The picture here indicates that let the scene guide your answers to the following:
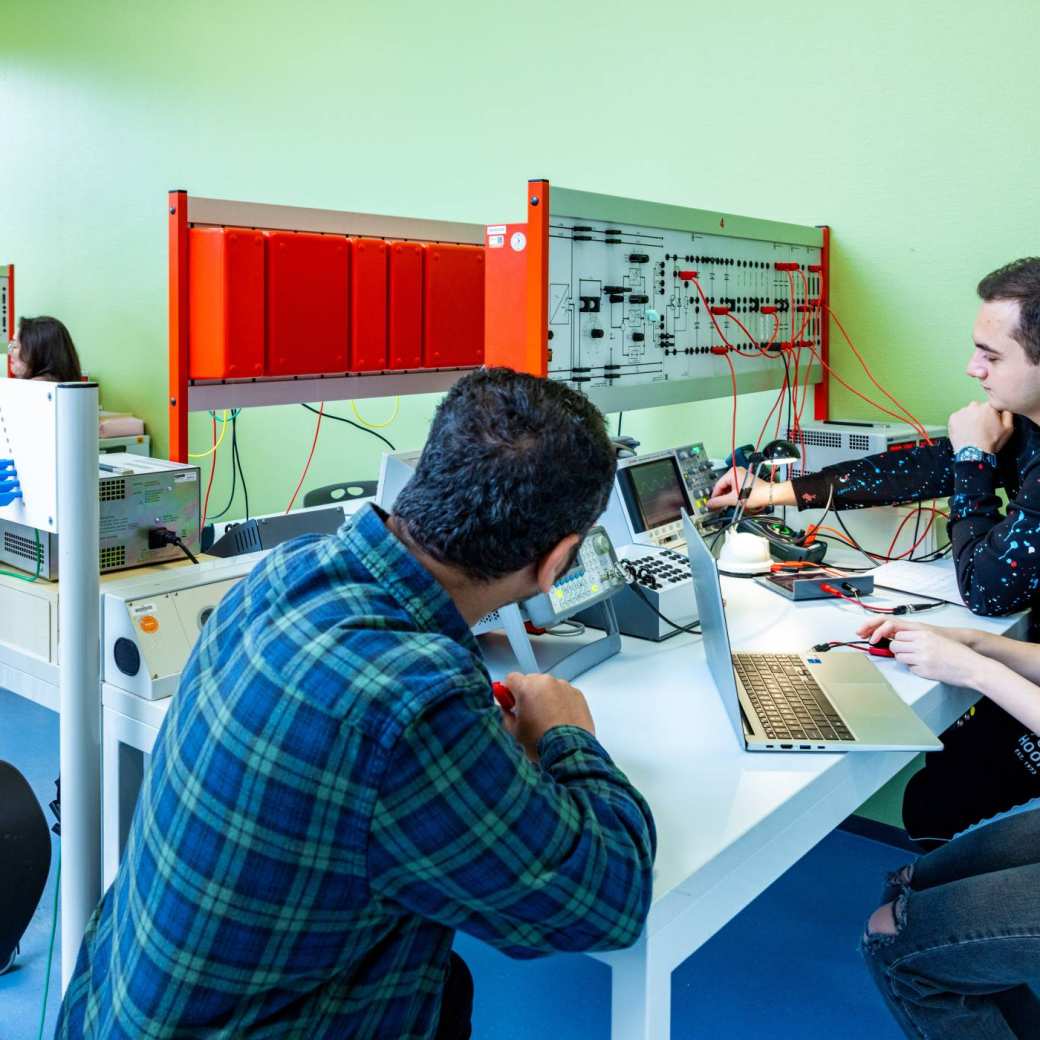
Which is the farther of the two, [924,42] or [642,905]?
[924,42]

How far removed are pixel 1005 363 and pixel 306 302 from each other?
1474 millimetres

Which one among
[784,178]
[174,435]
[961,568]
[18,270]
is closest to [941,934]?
[961,568]

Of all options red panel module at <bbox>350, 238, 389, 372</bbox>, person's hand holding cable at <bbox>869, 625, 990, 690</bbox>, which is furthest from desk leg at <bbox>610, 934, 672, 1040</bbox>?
red panel module at <bbox>350, 238, 389, 372</bbox>

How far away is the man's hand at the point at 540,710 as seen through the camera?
1191 millimetres

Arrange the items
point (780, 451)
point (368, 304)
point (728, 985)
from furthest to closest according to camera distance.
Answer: point (368, 304), point (780, 451), point (728, 985)

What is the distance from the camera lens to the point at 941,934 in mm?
1441

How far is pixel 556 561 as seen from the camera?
1030 mm

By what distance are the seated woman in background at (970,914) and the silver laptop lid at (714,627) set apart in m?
0.30

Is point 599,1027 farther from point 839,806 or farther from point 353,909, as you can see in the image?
point 353,909

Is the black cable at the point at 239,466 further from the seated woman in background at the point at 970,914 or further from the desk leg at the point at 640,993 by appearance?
the desk leg at the point at 640,993

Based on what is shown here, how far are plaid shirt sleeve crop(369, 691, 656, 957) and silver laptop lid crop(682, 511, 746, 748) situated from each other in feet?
1.60

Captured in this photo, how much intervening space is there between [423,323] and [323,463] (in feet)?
5.30

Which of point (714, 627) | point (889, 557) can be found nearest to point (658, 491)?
point (889, 557)

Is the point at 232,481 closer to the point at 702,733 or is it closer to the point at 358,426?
the point at 358,426
